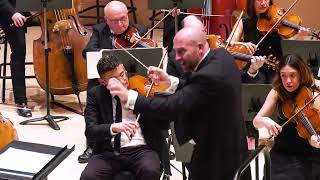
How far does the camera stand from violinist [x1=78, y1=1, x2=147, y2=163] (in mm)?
4066

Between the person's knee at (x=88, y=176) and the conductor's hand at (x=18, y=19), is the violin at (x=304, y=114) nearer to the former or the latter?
the person's knee at (x=88, y=176)

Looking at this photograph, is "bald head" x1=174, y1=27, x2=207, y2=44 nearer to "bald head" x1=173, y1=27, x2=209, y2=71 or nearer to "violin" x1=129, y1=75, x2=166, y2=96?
"bald head" x1=173, y1=27, x2=209, y2=71

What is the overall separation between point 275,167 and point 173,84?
0.79m

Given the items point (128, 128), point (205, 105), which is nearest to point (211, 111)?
point (205, 105)

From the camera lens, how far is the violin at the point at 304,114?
3158 mm

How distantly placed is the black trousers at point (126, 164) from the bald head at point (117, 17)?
1119 millimetres

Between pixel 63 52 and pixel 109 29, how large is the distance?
0.96 m

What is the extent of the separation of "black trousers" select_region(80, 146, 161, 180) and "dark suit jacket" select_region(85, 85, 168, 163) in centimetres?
5

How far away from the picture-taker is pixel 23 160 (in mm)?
2268

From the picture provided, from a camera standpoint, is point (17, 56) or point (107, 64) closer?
point (107, 64)

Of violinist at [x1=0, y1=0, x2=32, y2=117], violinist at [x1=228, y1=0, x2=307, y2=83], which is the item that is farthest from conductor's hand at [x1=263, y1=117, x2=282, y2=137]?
violinist at [x1=0, y1=0, x2=32, y2=117]

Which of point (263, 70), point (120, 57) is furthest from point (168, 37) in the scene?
point (120, 57)

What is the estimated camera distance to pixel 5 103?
5.49m

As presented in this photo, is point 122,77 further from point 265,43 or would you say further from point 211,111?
point 265,43
